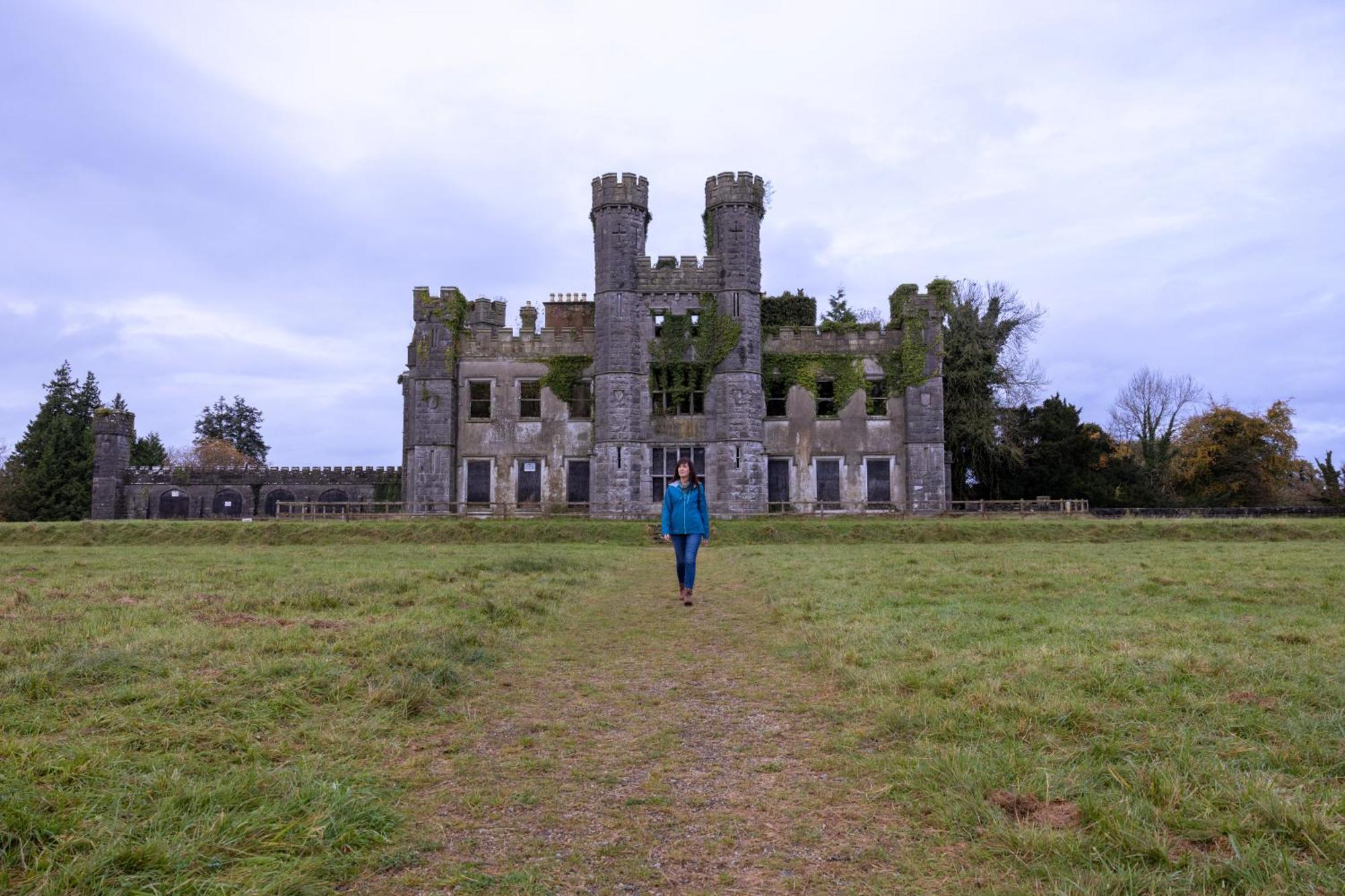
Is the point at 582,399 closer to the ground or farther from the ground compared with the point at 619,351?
closer to the ground

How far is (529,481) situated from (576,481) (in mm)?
2094

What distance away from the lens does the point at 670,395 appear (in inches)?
1454

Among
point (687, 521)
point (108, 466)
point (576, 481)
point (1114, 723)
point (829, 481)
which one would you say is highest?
→ point (108, 466)

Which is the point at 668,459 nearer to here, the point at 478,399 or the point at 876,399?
the point at 478,399

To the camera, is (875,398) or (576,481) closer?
(576,481)

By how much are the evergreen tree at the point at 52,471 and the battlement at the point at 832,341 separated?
44691mm

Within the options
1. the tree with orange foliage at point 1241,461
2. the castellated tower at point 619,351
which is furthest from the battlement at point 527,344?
the tree with orange foliage at point 1241,461

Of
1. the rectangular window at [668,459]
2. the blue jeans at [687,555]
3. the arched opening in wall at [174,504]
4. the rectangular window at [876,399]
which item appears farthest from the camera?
the arched opening in wall at [174,504]

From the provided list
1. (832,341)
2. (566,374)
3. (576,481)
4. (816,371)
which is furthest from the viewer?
(832,341)

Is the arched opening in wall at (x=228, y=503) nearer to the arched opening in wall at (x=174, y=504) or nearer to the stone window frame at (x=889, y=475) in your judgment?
the arched opening in wall at (x=174, y=504)

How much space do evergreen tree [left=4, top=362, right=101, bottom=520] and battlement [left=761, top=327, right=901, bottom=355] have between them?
44.7 meters

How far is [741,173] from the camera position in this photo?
36.4 meters

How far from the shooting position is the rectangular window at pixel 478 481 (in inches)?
1474

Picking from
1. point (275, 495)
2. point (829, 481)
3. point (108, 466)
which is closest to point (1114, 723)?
point (829, 481)
